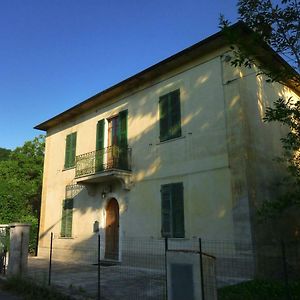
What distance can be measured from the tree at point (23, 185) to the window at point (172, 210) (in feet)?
31.7

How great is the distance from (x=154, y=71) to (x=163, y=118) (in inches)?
69.6

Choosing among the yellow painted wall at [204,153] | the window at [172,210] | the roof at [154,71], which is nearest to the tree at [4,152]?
the roof at [154,71]

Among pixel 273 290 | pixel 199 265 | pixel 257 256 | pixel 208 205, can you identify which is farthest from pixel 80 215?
pixel 199 265

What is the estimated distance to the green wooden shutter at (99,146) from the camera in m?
14.8

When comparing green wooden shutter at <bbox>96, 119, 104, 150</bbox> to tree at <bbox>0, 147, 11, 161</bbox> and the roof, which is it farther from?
tree at <bbox>0, 147, 11, 161</bbox>

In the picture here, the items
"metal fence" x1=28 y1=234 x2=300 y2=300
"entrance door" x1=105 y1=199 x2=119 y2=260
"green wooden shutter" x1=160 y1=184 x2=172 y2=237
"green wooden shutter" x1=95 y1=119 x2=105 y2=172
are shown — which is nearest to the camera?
"metal fence" x1=28 y1=234 x2=300 y2=300

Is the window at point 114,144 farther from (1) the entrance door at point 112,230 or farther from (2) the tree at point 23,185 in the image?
(2) the tree at point 23,185

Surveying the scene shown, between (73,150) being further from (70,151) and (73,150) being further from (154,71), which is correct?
(154,71)

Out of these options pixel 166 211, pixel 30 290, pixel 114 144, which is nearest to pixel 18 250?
pixel 30 290

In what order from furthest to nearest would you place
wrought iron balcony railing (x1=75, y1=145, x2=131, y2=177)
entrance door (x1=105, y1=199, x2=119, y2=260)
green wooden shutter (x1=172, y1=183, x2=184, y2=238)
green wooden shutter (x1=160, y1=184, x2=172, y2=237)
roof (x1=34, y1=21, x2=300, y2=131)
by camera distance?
entrance door (x1=105, y1=199, x2=119, y2=260) → wrought iron balcony railing (x1=75, y1=145, x2=131, y2=177) → green wooden shutter (x1=160, y1=184, x2=172, y2=237) → green wooden shutter (x1=172, y1=183, x2=184, y2=238) → roof (x1=34, y1=21, x2=300, y2=131)

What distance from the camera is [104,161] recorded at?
1479cm

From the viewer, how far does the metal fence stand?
610cm

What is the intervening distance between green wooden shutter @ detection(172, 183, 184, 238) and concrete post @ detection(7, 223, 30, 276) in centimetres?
441

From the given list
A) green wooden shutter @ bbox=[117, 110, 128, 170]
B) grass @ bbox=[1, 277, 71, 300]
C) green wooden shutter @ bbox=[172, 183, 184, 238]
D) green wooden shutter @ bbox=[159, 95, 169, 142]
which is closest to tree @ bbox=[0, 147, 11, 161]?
green wooden shutter @ bbox=[117, 110, 128, 170]
